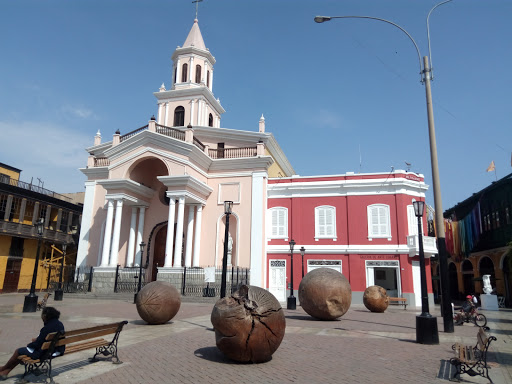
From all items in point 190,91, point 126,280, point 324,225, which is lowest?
point 126,280

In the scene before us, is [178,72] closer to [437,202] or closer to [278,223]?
[278,223]

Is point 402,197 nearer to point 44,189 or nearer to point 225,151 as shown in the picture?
point 225,151

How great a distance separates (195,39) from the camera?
36.9 meters

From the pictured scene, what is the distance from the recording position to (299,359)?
7504 millimetres

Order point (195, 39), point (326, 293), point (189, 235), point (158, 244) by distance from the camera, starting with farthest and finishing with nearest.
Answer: point (195, 39)
point (158, 244)
point (189, 235)
point (326, 293)

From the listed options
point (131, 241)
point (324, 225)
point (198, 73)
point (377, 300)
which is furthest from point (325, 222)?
point (198, 73)

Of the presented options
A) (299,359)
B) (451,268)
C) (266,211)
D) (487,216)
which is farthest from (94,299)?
(451,268)

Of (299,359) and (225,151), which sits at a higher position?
(225,151)

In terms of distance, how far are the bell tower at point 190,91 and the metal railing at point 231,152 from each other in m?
4.69

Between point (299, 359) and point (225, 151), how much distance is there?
79.3ft

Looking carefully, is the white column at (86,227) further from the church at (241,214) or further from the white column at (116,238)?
the white column at (116,238)

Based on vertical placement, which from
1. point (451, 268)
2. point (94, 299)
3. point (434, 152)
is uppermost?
point (434, 152)

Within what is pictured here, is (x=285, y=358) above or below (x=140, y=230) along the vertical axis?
below

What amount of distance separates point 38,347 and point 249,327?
3436mm
